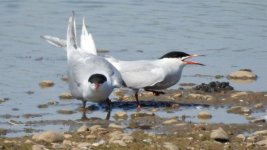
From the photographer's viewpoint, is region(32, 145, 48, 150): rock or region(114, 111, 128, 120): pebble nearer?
region(32, 145, 48, 150): rock

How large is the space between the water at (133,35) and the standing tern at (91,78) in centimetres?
46

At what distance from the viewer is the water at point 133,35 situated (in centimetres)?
1124

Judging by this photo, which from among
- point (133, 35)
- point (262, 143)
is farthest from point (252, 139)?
point (133, 35)

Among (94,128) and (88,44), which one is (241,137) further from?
(88,44)

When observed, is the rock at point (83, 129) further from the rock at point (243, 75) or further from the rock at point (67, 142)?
the rock at point (243, 75)

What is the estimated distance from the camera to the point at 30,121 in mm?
8773

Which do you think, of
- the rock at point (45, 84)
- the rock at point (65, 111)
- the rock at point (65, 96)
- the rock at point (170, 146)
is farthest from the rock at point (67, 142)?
the rock at point (45, 84)

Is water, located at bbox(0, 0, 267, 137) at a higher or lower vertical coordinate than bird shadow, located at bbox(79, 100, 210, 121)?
lower

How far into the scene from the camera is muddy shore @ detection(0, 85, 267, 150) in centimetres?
734

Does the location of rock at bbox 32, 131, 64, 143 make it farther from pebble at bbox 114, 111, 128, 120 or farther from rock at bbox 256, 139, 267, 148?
pebble at bbox 114, 111, 128, 120

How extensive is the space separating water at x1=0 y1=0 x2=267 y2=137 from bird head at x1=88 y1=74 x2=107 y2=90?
64 centimetres

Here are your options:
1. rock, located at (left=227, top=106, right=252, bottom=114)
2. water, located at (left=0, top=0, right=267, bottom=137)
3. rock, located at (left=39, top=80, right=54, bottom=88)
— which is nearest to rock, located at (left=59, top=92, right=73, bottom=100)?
water, located at (left=0, top=0, right=267, bottom=137)

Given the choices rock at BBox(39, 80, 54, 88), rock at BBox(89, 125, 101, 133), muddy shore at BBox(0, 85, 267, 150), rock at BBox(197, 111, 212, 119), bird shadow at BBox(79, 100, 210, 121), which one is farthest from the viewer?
rock at BBox(39, 80, 54, 88)

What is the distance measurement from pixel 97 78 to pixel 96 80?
1.3 inches
